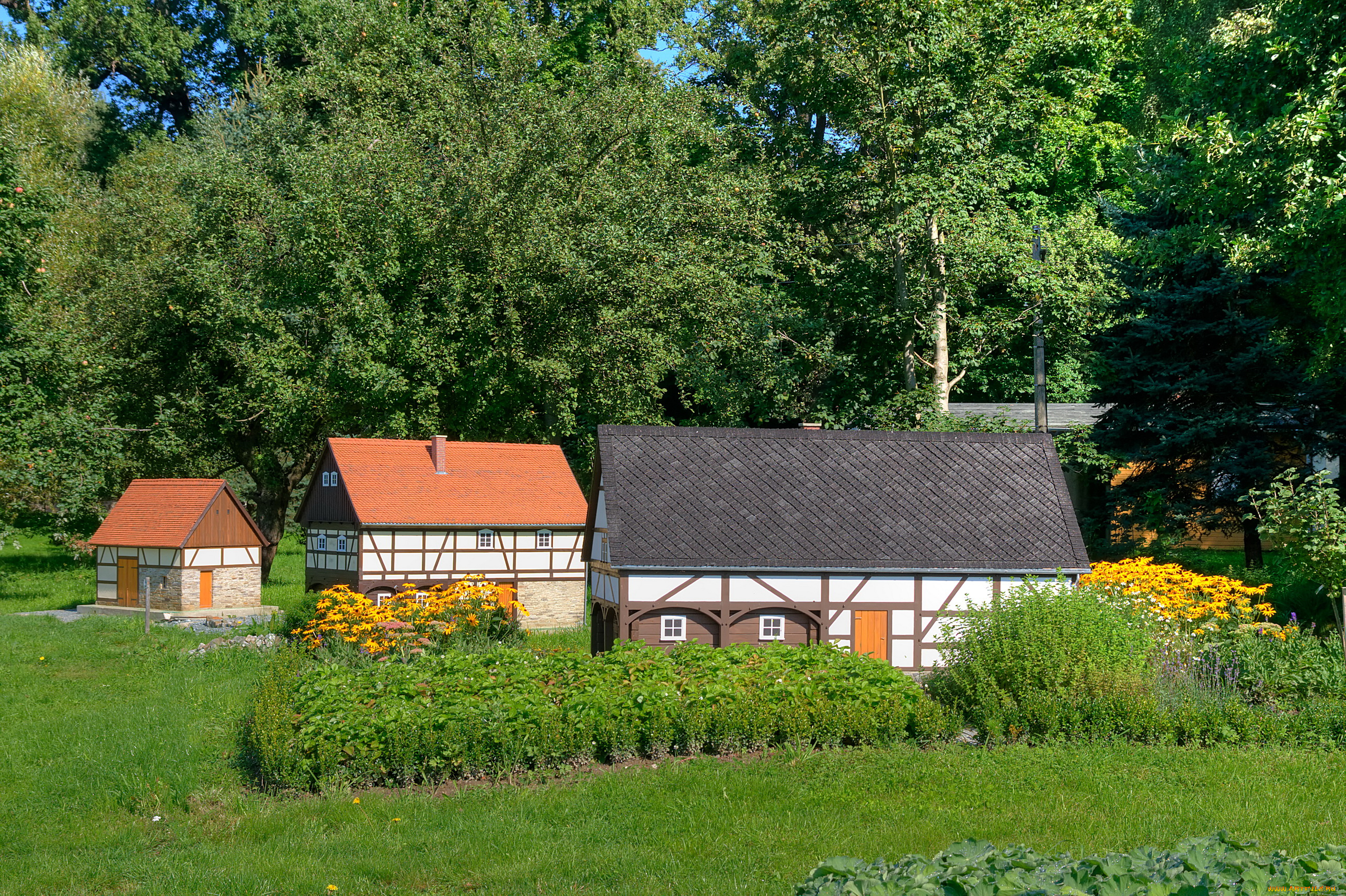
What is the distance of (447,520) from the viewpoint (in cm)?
2888

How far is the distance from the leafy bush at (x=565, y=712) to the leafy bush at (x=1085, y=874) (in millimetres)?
6500

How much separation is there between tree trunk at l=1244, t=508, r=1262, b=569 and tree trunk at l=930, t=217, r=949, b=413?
795 cm

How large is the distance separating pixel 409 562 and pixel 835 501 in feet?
43.8

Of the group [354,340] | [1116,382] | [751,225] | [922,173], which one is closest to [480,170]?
[354,340]

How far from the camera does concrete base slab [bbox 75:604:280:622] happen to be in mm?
29203

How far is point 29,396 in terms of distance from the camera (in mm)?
29141

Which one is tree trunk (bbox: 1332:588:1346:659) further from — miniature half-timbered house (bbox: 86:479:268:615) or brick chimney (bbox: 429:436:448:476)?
miniature half-timbered house (bbox: 86:479:268:615)

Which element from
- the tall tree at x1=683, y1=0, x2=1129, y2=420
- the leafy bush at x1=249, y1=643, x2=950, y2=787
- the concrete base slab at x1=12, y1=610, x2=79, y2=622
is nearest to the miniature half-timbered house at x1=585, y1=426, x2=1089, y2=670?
the leafy bush at x1=249, y1=643, x2=950, y2=787

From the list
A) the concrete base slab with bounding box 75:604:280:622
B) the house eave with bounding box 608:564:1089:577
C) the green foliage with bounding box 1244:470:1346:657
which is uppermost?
the green foliage with bounding box 1244:470:1346:657

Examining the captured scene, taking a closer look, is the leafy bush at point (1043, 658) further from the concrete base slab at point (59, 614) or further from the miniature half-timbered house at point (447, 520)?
the concrete base slab at point (59, 614)

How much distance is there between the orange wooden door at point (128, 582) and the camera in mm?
30703

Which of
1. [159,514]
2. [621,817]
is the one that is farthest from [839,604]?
[159,514]

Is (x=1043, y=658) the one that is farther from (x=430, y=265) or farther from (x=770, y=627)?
(x=430, y=265)

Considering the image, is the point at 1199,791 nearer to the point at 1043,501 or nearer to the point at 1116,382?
the point at 1043,501
